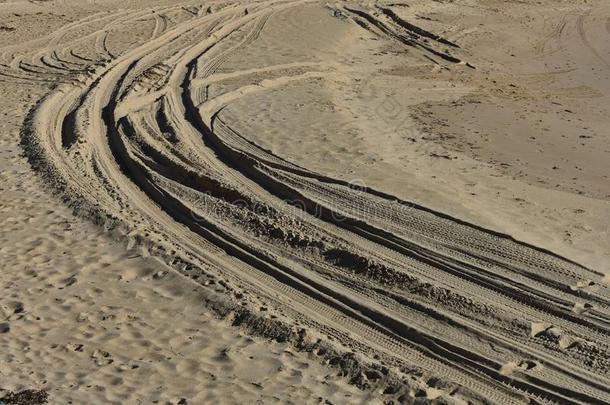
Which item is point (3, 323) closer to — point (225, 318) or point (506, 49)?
point (225, 318)

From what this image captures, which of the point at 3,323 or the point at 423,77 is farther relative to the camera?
the point at 423,77

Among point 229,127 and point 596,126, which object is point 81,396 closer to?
point 229,127

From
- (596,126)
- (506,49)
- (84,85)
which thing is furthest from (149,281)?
(506,49)

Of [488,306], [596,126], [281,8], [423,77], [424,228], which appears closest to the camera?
[488,306]

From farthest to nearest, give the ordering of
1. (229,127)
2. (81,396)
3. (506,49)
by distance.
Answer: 1. (506,49)
2. (229,127)
3. (81,396)

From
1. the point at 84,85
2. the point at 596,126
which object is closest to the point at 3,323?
the point at 84,85

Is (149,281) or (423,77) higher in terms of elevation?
(423,77)

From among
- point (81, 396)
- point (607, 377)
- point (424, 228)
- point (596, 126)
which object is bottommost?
point (81, 396)
